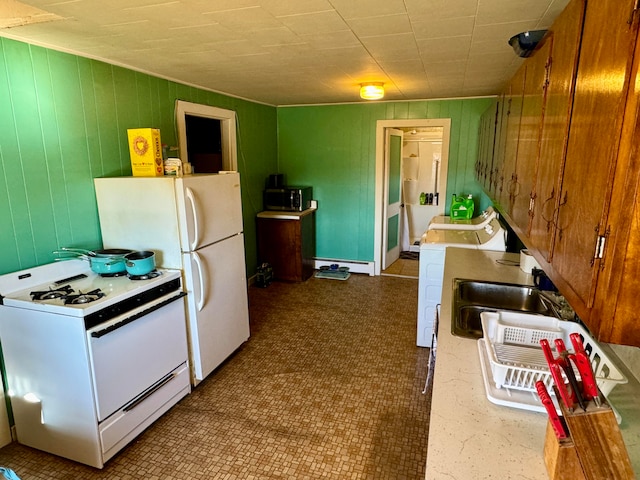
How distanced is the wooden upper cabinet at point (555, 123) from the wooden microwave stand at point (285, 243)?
3541 millimetres

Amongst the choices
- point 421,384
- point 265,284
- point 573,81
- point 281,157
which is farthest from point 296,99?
point 573,81

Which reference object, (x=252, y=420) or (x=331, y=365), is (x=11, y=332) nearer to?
(x=252, y=420)

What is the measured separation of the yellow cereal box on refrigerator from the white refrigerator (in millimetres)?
174

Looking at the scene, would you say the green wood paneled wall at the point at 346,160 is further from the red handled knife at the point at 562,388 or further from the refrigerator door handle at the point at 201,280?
the red handled knife at the point at 562,388

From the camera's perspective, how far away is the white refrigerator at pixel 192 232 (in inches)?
96.9

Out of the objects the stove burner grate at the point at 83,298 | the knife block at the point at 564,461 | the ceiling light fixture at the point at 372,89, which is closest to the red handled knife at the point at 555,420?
the knife block at the point at 564,461

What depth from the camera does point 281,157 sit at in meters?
5.38

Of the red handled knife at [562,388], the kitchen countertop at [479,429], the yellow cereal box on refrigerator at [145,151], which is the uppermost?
the yellow cereal box on refrigerator at [145,151]

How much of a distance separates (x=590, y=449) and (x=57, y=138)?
2.88m

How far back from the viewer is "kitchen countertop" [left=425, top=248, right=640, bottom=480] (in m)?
1.01

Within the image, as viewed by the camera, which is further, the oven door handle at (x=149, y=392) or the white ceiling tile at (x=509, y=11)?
the oven door handle at (x=149, y=392)

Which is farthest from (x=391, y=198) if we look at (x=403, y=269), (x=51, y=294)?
(x=51, y=294)

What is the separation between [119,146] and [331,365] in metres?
2.29

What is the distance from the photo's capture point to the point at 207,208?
2.65m
